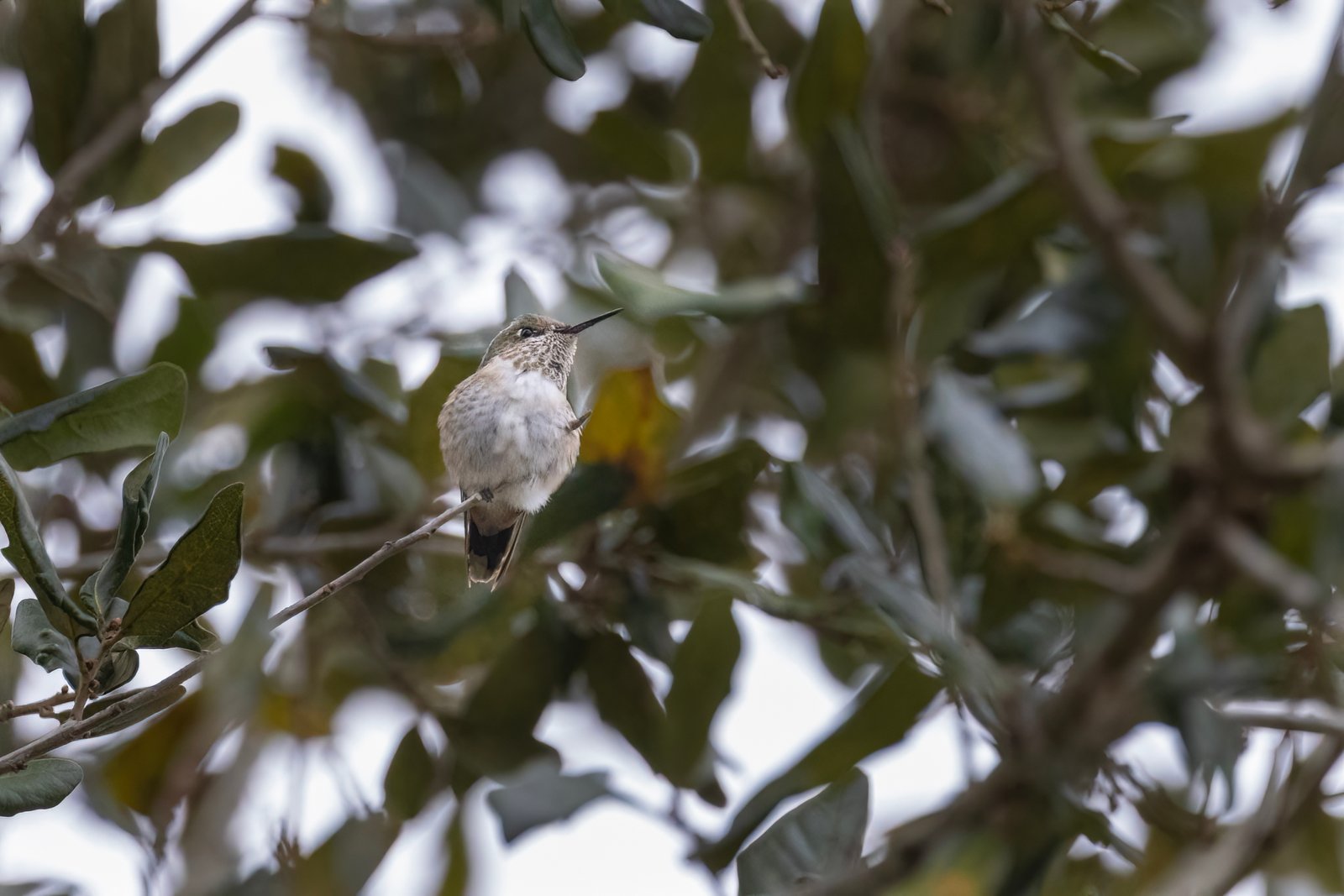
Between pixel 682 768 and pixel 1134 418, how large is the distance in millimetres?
1160

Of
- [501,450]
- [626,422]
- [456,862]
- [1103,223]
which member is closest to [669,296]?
[626,422]

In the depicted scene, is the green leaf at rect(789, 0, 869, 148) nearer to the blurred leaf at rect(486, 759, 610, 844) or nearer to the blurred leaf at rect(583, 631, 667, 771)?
the blurred leaf at rect(583, 631, 667, 771)

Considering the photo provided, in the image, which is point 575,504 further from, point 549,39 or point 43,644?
point 43,644

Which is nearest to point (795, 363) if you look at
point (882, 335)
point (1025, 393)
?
point (882, 335)

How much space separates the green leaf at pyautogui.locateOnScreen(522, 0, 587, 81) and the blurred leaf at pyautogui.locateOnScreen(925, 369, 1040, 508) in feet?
3.32

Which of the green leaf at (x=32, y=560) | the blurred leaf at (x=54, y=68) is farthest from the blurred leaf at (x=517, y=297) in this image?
the green leaf at (x=32, y=560)

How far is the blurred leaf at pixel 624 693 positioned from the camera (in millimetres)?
2646

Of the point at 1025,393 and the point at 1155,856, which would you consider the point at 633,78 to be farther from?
the point at 1155,856

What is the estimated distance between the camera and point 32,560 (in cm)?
155

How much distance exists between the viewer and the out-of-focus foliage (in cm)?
221

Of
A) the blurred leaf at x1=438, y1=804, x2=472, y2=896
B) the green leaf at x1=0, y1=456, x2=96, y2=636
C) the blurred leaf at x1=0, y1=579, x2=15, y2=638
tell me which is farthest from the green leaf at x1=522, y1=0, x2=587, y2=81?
the blurred leaf at x1=438, y1=804, x2=472, y2=896

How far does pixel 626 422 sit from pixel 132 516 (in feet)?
3.47

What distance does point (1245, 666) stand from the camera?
2381 mm

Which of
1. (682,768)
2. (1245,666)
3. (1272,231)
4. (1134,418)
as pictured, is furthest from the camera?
(1134,418)
